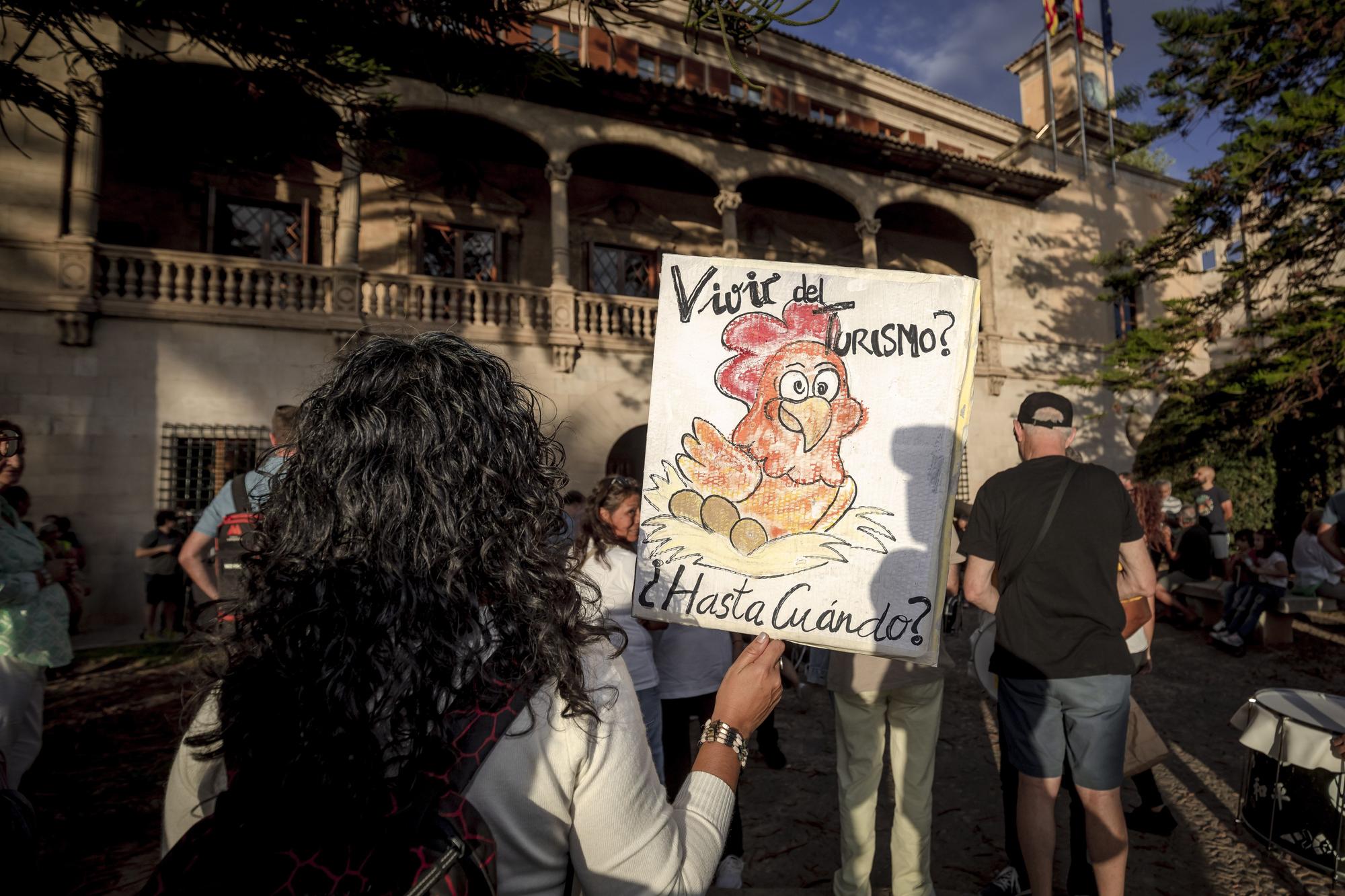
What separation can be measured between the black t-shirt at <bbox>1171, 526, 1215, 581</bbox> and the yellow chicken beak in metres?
8.04

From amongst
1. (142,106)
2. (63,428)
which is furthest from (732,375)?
(63,428)

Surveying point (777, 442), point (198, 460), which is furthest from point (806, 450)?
point (198, 460)

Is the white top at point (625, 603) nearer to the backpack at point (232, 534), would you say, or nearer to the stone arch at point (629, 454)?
the backpack at point (232, 534)

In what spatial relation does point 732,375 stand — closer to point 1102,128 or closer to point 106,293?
point 106,293

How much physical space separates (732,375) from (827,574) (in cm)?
66

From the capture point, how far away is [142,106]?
16.2 feet

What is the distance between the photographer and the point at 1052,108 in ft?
56.7

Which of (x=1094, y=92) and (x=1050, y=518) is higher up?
(x=1094, y=92)

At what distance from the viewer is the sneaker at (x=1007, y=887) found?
2.83 m

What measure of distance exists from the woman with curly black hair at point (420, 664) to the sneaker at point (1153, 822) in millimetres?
3373

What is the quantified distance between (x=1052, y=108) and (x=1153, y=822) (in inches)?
742

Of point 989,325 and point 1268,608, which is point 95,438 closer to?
point 1268,608

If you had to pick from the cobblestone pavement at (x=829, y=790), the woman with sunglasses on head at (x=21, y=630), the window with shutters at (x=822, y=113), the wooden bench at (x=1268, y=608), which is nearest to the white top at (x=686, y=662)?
the cobblestone pavement at (x=829, y=790)

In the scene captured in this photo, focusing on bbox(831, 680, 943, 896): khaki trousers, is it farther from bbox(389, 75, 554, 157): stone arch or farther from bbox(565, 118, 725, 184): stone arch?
bbox(565, 118, 725, 184): stone arch
